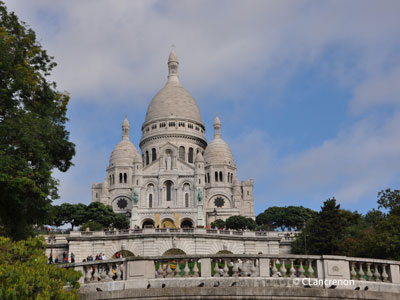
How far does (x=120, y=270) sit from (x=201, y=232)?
119 ft

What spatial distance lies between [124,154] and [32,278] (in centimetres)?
9216

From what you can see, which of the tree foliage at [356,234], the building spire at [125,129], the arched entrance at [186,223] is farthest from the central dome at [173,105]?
the tree foliage at [356,234]

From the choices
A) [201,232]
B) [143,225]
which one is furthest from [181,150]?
[201,232]

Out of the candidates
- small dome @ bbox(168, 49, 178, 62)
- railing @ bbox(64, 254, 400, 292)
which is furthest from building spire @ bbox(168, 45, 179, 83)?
railing @ bbox(64, 254, 400, 292)

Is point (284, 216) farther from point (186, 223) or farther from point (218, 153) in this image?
point (218, 153)

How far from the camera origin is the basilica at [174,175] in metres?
92.4

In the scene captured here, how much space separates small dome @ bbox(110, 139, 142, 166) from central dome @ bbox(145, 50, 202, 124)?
906cm

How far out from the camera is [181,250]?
164 feet

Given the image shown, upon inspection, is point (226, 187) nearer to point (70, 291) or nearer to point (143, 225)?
point (143, 225)

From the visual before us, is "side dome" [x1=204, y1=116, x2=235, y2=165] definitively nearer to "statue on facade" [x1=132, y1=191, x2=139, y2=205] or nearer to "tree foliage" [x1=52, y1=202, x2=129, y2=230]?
"statue on facade" [x1=132, y1=191, x2=139, y2=205]

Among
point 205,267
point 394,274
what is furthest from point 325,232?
point 205,267

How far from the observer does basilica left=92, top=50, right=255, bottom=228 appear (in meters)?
92.4

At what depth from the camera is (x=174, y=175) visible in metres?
96.4

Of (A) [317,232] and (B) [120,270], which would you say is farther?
(A) [317,232]
